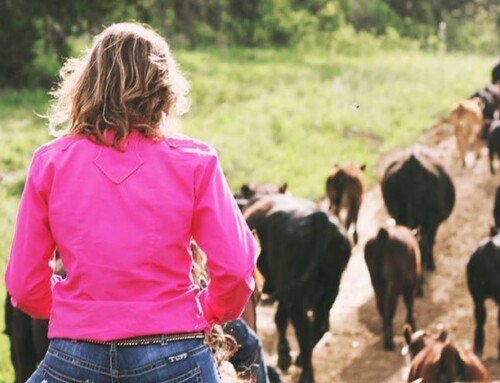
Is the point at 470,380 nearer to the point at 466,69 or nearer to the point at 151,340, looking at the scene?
the point at 151,340

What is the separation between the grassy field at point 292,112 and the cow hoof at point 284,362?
A: 92.1 inches

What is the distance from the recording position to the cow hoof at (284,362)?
8.20 meters

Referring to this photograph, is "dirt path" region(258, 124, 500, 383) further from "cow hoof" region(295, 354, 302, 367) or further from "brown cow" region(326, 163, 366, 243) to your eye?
"brown cow" region(326, 163, 366, 243)

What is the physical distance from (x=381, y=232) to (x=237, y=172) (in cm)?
619

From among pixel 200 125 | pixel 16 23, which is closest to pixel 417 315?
pixel 200 125

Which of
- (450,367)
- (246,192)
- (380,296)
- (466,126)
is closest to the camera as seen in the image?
(450,367)

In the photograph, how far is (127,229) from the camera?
2426mm

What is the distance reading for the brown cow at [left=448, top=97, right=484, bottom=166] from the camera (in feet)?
51.3

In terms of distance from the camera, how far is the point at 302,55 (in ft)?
100

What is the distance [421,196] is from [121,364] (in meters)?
8.70

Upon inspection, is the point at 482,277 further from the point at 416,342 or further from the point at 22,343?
the point at 22,343

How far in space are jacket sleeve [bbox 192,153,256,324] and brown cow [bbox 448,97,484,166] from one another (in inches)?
531

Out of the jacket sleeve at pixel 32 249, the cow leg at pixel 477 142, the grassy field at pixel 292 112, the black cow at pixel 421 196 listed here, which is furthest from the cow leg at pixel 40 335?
the cow leg at pixel 477 142

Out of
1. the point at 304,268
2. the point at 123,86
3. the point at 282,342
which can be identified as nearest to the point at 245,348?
the point at 123,86
